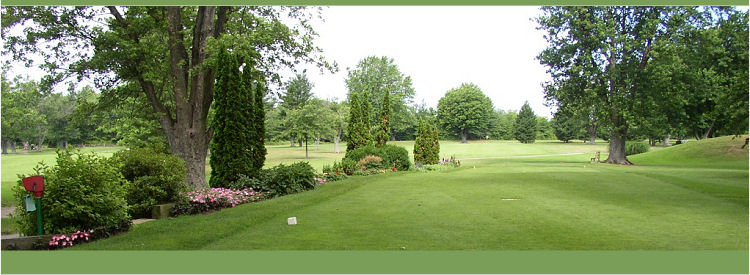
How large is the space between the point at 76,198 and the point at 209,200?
2.78m

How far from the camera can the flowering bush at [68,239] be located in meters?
5.73

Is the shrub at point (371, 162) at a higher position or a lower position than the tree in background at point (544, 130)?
lower

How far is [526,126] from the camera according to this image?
219 feet

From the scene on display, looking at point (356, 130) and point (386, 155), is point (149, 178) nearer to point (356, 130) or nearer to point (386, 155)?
point (386, 155)

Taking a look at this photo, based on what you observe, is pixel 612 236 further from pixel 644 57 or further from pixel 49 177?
pixel 644 57

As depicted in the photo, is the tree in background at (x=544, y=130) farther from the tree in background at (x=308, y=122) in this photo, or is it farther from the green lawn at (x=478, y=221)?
the green lawn at (x=478, y=221)

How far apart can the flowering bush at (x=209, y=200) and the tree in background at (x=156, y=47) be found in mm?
Answer: 3858

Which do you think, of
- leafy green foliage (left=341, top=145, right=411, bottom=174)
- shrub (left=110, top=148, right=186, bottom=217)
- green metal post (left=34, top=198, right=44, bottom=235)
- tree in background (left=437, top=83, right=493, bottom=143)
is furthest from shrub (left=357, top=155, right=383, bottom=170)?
tree in background (left=437, top=83, right=493, bottom=143)

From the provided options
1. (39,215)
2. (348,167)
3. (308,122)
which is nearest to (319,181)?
(348,167)

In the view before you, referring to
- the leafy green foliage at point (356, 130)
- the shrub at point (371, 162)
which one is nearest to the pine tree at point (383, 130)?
the leafy green foliage at point (356, 130)

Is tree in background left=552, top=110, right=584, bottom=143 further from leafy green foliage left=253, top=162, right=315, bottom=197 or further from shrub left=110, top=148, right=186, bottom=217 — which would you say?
shrub left=110, top=148, right=186, bottom=217

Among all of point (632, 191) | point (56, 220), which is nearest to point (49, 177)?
point (56, 220)

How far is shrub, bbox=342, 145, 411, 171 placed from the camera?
19091 millimetres

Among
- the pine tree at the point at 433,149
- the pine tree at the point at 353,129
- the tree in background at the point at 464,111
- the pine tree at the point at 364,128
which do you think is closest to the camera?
the pine tree at the point at 353,129
